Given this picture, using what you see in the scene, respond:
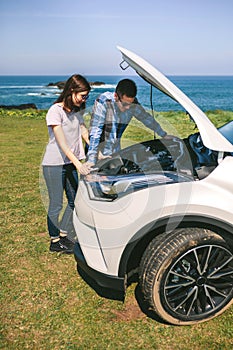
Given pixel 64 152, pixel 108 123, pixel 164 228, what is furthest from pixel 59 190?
pixel 164 228

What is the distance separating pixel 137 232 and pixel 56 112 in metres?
1.46

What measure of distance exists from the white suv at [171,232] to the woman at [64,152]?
2.07 feet

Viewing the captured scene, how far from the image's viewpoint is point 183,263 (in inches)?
105

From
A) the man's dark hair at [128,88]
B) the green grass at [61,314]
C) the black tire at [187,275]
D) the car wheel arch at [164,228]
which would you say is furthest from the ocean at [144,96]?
the black tire at [187,275]

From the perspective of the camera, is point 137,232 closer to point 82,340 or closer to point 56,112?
point 82,340

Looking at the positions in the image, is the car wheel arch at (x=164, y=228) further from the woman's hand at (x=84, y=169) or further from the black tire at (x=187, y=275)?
the woman's hand at (x=84, y=169)

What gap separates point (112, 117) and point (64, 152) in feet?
2.15

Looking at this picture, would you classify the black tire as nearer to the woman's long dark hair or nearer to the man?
the man

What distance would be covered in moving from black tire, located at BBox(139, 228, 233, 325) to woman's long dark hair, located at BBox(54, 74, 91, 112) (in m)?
1.54

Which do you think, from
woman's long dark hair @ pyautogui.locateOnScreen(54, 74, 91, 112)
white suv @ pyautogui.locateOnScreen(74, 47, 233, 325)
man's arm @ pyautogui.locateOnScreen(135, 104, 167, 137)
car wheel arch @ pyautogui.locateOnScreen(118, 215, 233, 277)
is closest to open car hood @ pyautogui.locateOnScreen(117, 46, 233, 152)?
white suv @ pyautogui.locateOnScreen(74, 47, 233, 325)

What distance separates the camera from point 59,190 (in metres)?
3.83

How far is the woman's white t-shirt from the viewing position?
349 cm

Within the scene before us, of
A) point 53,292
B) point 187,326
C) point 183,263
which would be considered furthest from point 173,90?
point 53,292

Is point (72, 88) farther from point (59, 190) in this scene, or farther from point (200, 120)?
point (200, 120)
